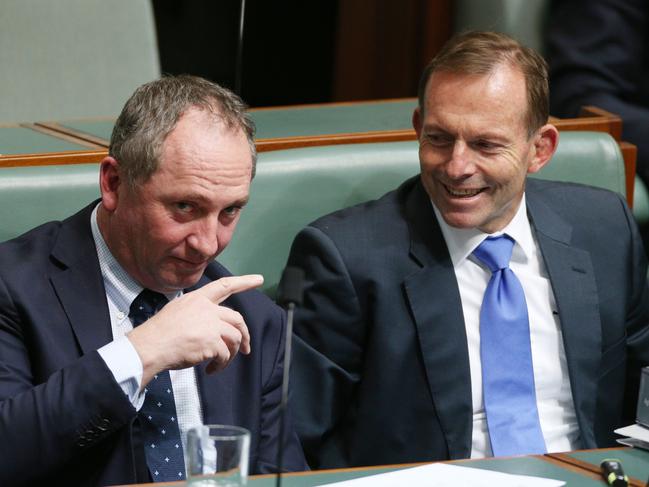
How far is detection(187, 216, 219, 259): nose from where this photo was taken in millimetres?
1852

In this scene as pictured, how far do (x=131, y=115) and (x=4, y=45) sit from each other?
1.49 m

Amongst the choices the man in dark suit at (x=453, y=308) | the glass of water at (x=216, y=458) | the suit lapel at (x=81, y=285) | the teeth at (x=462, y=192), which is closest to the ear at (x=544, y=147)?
the man in dark suit at (x=453, y=308)

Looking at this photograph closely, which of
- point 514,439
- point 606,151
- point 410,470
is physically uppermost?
point 606,151

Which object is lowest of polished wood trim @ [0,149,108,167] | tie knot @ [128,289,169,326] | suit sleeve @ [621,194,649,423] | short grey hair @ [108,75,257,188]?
suit sleeve @ [621,194,649,423]

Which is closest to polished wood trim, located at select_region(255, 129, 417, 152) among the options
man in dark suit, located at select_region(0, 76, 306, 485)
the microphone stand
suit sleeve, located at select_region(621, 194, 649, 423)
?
suit sleeve, located at select_region(621, 194, 649, 423)

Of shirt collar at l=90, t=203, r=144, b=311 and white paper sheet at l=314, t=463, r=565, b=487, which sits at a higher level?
shirt collar at l=90, t=203, r=144, b=311

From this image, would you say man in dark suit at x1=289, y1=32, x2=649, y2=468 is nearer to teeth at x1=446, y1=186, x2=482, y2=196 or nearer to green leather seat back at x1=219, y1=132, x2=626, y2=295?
teeth at x1=446, y1=186, x2=482, y2=196

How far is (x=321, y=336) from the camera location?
7.35 ft

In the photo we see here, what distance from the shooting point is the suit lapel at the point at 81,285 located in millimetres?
1866

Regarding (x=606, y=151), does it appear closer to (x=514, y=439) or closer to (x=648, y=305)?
(x=648, y=305)

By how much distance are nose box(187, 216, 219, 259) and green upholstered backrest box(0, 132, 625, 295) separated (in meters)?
0.45

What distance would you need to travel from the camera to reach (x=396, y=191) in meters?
2.38

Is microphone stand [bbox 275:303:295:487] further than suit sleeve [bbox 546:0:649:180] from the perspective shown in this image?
No

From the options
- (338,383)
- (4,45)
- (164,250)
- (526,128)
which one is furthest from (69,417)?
(4,45)
